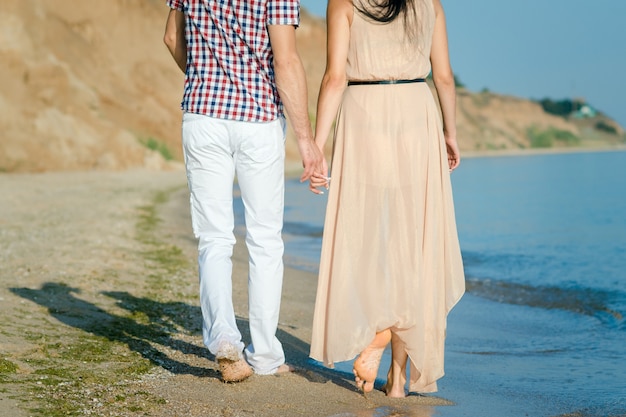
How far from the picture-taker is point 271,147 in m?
→ 3.97

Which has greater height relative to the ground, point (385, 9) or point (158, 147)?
point (385, 9)

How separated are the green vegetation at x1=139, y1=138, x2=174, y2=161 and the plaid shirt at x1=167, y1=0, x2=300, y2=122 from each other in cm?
2888

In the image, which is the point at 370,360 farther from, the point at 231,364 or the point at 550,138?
the point at 550,138

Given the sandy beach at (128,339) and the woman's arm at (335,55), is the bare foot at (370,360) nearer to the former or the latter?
the sandy beach at (128,339)

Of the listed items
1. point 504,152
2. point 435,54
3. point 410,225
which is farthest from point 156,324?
point 504,152

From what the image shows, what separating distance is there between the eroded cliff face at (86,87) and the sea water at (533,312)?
36.4 feet

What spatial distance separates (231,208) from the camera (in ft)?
13.4

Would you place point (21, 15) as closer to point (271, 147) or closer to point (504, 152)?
point (271, 147)

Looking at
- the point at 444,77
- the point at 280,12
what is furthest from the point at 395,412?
the point at 280,12

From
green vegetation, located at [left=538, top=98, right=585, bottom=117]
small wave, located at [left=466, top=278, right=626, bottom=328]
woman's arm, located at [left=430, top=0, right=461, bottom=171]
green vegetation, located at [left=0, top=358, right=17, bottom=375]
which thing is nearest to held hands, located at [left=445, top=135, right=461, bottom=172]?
woman's arm, located at [left=430, top=0, right=461, bottom=171]

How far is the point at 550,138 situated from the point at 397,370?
92.2 m

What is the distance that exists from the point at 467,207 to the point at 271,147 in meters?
17.9

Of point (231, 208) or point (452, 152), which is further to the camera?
point (452, 152)

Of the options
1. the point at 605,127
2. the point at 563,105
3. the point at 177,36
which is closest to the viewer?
the point at 177,36
